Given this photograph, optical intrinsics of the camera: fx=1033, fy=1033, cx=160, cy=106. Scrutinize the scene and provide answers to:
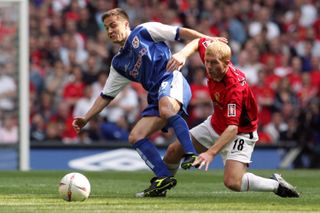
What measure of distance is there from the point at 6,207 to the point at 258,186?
2.45 metres

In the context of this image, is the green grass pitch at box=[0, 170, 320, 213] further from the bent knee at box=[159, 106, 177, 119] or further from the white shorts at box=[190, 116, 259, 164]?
the bent knee at box=[159, 106, 177, 119]

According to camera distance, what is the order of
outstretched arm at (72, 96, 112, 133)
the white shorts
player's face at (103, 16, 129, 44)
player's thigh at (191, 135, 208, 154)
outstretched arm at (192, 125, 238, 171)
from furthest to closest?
outstretched arm at (72, 96, 112, 133) < player's thigh at (191, 135, 208, 154) < player's face at (103, 16, 129, 44) < the white shorts < outstretched arm at (192, 125, 238, 171)

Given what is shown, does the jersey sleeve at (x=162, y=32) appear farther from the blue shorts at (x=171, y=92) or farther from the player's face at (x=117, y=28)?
the blue shorts at (x=171, y=92)

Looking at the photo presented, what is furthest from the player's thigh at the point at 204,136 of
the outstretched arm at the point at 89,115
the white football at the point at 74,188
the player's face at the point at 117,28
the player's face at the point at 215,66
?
the white football at the point at 74,188

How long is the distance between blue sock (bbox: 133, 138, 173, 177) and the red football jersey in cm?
65

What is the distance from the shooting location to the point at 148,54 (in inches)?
412

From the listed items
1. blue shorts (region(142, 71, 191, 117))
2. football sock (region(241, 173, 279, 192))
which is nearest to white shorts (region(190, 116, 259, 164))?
football sock (region(241, 173, 279, 192))

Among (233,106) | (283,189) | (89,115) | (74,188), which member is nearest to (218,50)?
(233,106)

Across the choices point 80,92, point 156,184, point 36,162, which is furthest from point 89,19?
point 156,184

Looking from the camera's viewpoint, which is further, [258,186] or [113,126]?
[113,126]

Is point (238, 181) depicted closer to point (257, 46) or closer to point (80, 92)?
point (80, 92)

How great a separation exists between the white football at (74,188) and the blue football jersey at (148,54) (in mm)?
1474

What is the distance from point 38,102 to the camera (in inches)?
767

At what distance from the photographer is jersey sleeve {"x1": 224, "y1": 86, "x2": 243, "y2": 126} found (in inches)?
376
